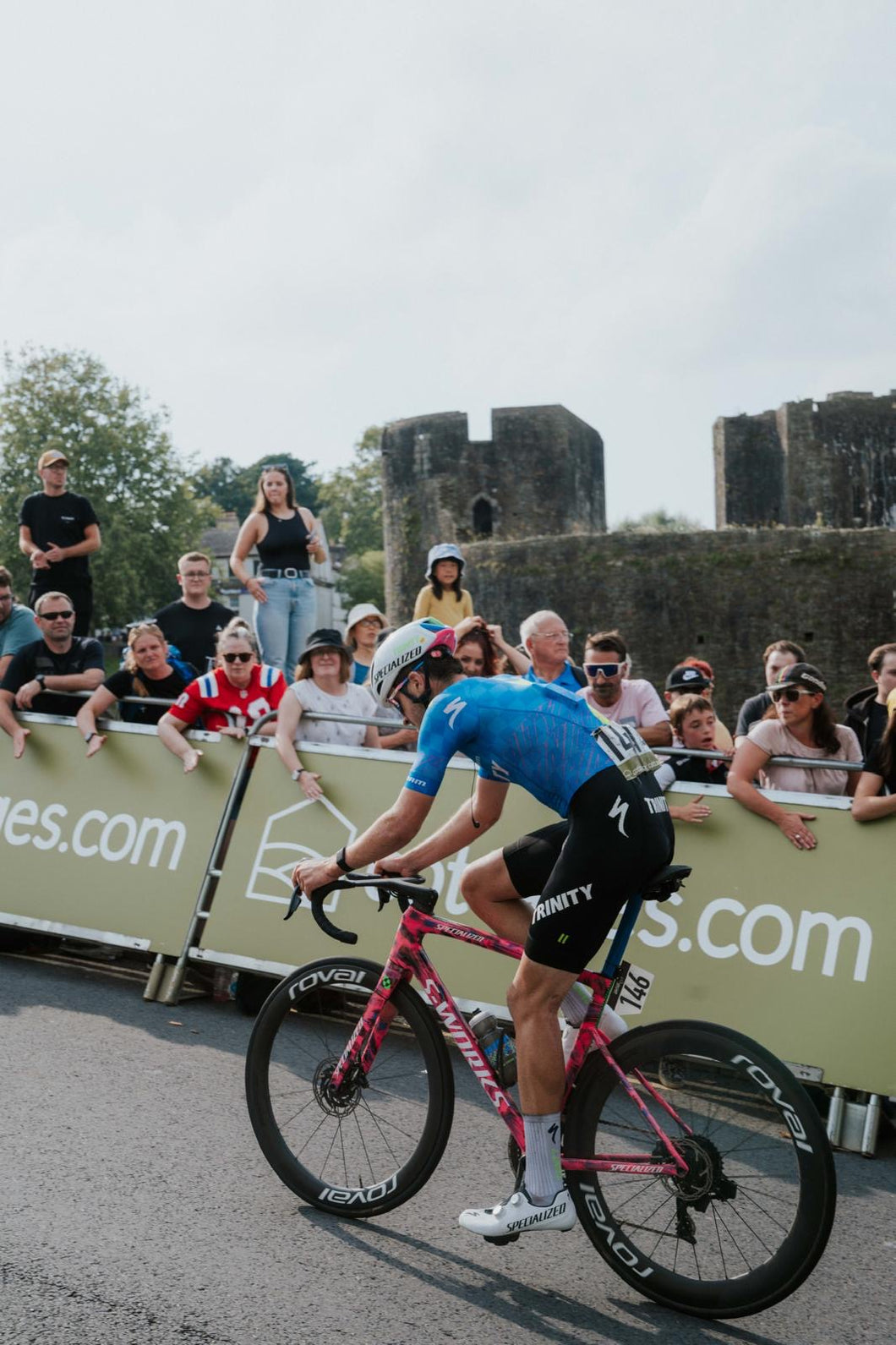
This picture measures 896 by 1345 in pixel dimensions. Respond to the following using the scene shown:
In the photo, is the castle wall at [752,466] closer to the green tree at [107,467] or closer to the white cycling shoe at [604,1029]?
the green tree at [107,467]

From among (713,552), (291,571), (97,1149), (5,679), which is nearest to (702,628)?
(713,552)

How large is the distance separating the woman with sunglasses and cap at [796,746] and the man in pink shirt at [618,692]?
4.08ft

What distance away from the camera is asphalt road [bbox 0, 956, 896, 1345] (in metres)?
3.78

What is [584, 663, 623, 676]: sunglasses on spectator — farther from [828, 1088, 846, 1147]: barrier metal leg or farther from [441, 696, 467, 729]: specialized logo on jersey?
[441, 696, 467, 729]: specialized logo on jersey

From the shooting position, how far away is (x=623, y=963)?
4.39m

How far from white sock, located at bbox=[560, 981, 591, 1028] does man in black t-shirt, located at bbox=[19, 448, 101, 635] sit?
7946 mm

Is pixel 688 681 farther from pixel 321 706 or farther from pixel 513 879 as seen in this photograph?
pixel 513 879

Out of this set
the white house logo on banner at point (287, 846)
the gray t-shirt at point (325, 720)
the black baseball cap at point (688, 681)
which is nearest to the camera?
the white house logo on banner at point (287, 846)

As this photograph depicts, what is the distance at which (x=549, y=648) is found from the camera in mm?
8539

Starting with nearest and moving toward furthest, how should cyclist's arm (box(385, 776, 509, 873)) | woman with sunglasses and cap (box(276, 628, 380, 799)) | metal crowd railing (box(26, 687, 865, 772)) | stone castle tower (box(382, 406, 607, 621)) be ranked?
cyclist's arm (box(385, 776, 509, 873)) → metal crowd railing (box(26, 687, 865, 772)) → woman with sunglasses and cap (box(276, 628, 380, 799)) → stone castle tower (box(382, 406, 607, 621))

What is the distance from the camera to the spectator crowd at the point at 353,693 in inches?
270

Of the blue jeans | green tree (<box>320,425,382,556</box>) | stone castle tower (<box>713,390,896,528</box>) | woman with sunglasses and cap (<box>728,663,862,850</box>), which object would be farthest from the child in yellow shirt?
green tree (<box>320,425,382,556</box>)

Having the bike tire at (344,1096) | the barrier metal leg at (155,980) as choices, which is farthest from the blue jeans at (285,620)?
the bike tire at (344,1096)

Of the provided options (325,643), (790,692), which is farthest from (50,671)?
(790,692)
